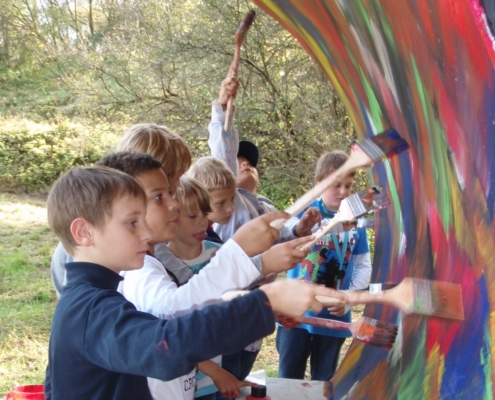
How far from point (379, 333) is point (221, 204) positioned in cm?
118

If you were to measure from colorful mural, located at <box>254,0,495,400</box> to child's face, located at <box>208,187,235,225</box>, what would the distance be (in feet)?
2.59

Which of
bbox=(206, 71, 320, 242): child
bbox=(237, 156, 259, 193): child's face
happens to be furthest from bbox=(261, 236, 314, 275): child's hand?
bbox=(237, 156, 259, 193): child's face

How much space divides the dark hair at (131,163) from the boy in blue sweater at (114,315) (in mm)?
302

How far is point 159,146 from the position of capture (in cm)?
184

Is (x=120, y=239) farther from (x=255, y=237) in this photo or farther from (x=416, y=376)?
(x=416, y=376)

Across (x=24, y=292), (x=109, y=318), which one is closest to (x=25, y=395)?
(x=109, y=318)

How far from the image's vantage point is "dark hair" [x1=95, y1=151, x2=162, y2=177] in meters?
1.54

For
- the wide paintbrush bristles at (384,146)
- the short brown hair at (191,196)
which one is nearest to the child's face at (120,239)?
the wide paintbrush bristles at (384,146)

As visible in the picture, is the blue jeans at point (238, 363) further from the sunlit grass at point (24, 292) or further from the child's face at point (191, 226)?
the sunlit grass at point (24, 292)

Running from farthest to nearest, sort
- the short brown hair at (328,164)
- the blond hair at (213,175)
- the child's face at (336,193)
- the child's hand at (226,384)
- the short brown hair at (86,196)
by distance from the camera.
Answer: the short brown hair at (328,164) < the child's face at (336,193) < the blond hair at (213,175) < the child's hand at (226,384) < the short brown hair at (86,196)

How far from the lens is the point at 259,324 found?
967 millimetres

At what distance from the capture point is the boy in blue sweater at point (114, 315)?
0.94 meters

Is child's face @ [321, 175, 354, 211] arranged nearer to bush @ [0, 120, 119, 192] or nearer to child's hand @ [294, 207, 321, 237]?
child's hand @ [294, 207, 321, 237]

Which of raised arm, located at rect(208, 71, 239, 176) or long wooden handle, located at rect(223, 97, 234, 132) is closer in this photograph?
long wooden handle, located at rect(223, 97, 234, 132)
